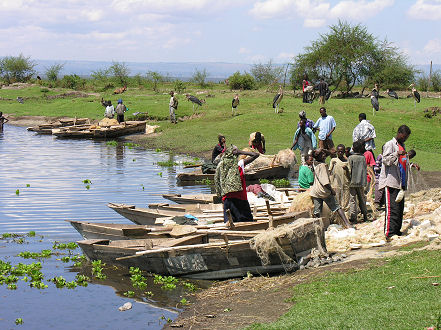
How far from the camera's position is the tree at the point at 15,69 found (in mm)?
71500

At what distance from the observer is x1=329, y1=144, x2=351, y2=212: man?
1364 cm

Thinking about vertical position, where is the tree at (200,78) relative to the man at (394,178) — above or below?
above

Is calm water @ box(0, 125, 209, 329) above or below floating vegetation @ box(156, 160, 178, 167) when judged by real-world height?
below

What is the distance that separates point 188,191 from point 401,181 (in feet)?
33.8

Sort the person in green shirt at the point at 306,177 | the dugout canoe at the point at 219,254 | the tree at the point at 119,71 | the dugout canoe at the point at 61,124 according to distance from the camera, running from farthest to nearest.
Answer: the tree at the point at 119,71 < the dugout canoe at the point at 61,124 < the person in green shirt at the point at 306,177 < the dugout canoe at the point at 219,254

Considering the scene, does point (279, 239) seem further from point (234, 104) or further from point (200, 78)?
point (200, 78)

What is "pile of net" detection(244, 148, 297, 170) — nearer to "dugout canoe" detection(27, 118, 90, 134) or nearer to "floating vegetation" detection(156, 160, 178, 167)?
"floating vegetation" detection(156, 160, 178, 167)

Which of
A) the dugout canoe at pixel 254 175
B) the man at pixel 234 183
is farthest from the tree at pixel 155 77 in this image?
the man at pixel 234 183

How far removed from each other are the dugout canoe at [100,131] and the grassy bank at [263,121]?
1578 mm

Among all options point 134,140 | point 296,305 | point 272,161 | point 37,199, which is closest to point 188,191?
point 272,161

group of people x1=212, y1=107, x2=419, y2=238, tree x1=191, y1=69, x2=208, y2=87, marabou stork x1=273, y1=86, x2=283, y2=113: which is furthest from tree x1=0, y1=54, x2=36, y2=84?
group of people x1=212, y1=107, x2=419, y2=238

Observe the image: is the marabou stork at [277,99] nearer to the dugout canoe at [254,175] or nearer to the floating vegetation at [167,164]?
the floating vegetation at [167,164]

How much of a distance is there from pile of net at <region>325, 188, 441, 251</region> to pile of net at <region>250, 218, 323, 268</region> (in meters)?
1.29

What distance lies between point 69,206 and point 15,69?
57.6m
